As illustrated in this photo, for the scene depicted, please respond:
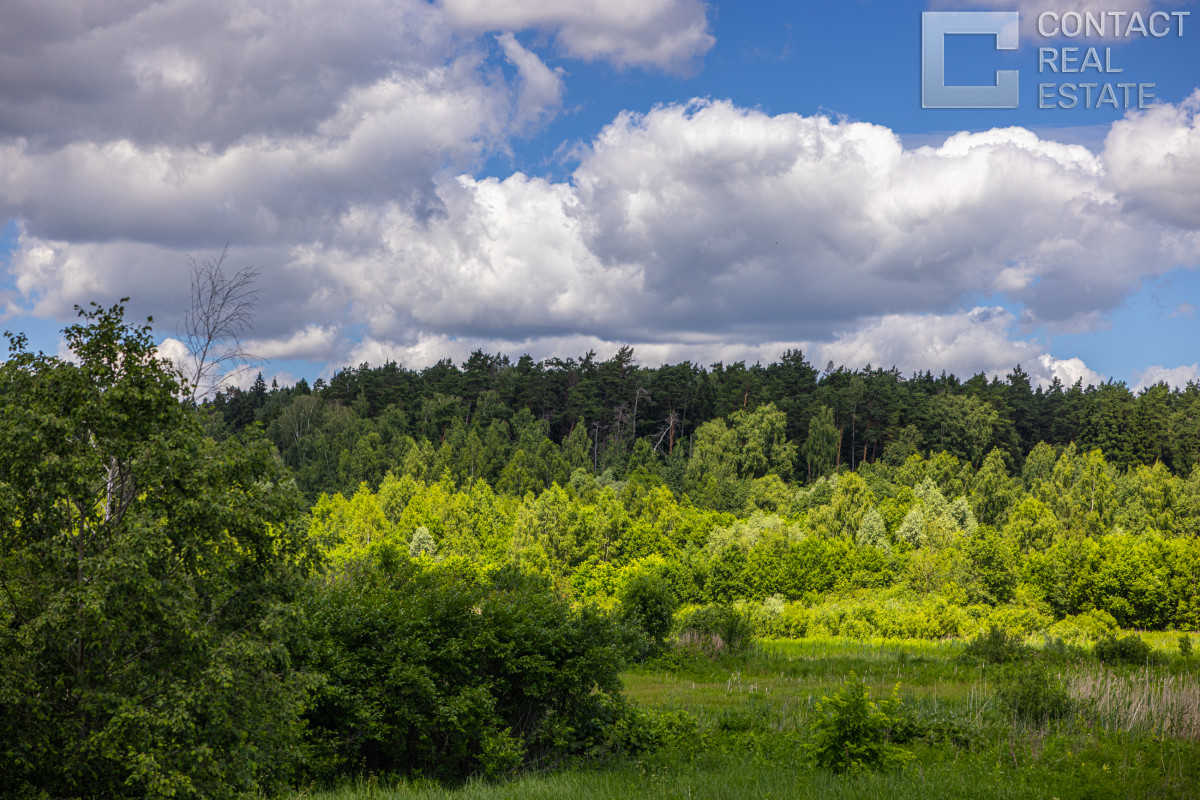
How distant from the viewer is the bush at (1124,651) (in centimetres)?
2742

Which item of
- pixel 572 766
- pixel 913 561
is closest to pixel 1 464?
pixel 572 766

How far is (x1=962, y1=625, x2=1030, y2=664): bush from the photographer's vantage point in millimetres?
28453

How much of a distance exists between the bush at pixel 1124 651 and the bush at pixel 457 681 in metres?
20.2

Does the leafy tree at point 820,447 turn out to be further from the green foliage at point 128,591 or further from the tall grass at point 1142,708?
the green foliage at point 128,591

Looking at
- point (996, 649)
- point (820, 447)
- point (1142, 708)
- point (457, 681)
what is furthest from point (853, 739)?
point (820, 447)

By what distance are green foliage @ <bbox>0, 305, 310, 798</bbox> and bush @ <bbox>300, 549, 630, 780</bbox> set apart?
14.0ft

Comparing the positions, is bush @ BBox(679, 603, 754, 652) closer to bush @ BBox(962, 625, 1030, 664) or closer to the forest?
the forest

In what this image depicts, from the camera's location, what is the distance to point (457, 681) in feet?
51.6

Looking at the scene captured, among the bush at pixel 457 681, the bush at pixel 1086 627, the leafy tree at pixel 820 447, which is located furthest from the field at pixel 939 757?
the leafy tree at pixel 820 447

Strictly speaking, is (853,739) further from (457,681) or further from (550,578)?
(550,578)

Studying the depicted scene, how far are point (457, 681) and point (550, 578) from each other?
557 inches

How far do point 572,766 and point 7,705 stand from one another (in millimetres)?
9574

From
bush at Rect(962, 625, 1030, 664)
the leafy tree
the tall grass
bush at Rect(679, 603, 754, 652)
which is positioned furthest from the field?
the leafy tree

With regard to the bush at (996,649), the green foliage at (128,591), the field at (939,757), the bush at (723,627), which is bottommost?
the bush at (723,627)
